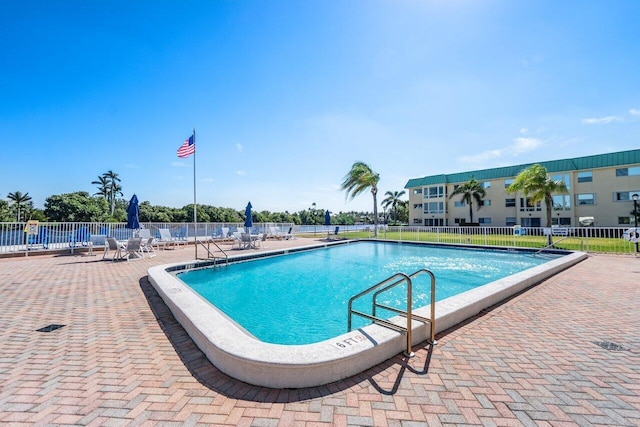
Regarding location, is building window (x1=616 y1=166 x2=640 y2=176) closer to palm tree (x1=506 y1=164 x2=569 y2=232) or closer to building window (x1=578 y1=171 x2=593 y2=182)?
building window (x1=578 y1=171 x2=593 y2=182)

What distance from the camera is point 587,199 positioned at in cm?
2689

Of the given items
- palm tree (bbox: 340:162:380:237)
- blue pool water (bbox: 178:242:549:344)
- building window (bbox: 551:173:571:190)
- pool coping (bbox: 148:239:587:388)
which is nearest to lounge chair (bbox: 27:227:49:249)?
blue pool water (bbox: 178:242:549:344)

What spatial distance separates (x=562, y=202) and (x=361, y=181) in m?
23.1

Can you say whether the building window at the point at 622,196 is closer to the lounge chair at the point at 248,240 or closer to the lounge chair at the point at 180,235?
the lounge chair at the point at 248,240

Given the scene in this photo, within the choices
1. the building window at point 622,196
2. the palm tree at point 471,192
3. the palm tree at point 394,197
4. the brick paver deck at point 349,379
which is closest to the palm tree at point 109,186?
the palm tree at point 394,197

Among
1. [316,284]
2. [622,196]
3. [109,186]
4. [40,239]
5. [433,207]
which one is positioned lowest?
[316,284]

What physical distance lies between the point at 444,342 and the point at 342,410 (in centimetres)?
186

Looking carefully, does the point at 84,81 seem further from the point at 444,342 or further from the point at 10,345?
the point at 444,342

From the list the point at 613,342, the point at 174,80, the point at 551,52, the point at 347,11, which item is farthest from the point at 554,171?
the point at 174,80

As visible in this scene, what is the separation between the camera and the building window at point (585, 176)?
1054 inches

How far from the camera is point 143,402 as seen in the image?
2104 mm

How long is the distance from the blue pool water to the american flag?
530 cm

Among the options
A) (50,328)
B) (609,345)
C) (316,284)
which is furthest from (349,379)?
(316,284)

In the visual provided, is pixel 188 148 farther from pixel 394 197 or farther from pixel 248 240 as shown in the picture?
pixel 394 197
